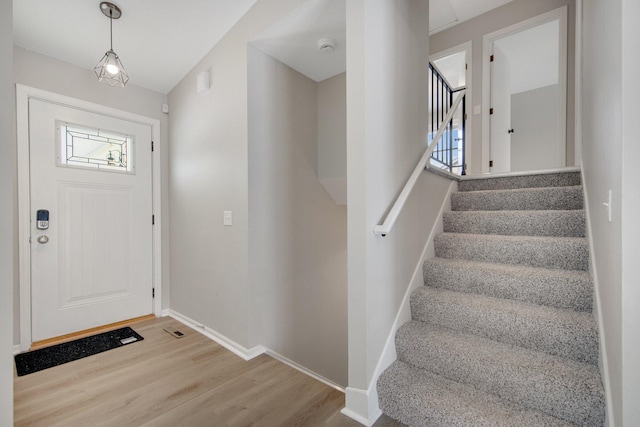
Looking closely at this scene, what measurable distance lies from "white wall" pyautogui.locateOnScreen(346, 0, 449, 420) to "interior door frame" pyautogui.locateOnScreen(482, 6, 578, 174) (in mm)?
2072

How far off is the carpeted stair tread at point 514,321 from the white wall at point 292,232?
1160 mm

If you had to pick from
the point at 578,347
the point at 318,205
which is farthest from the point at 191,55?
the point at 578,347

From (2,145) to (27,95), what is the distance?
205cm

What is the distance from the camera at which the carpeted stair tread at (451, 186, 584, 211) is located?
2156 millimetres

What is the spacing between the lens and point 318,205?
295 centimetres

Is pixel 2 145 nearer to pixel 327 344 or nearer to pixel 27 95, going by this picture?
pixel 27 95

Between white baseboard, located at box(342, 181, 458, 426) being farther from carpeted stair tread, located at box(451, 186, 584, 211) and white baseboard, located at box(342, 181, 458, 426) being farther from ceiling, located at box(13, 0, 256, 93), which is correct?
ceiling, located at box(13, 0, 256, 93)

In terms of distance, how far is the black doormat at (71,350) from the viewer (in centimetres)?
210

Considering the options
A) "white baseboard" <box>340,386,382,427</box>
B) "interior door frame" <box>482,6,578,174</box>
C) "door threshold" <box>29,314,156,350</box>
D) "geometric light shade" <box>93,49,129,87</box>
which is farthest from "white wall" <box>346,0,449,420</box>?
"door threshold" <box>29,314,156,350</box>

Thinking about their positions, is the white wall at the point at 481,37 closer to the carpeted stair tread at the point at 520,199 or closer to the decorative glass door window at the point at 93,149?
the carpeted stair tread at the point at 520,199

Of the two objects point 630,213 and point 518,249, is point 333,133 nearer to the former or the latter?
point 518,249

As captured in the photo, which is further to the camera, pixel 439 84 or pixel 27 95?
pixel 439 84

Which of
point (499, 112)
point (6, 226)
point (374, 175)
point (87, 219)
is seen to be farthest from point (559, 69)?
point (87, 219)

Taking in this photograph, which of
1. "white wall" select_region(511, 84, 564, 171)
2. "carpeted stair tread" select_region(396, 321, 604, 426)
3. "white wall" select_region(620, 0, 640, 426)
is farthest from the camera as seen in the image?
"white wall" select_region(511, 84, 564, 171)
